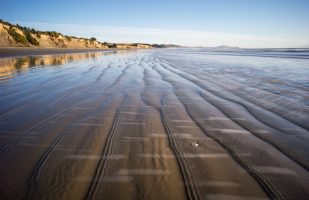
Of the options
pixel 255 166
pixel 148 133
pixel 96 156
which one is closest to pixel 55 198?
pixel 96 156

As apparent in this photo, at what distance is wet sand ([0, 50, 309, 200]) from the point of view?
6.51 ft

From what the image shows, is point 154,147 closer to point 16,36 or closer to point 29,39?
point 16,36

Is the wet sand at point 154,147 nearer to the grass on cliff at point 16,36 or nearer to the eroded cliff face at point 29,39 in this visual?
the eroded cliff face at point 29,39

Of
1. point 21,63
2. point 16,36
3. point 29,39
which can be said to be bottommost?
point 21,63

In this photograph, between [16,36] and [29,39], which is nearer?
[16,36]

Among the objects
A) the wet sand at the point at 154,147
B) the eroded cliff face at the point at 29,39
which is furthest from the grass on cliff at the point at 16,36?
the wet sand at the point at 154,147

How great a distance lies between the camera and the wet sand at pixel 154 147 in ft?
6.51

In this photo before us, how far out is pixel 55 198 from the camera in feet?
6.08

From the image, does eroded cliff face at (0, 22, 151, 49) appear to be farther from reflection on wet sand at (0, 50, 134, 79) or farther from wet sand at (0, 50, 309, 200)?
wet sand at (0, 50, 309, 200)

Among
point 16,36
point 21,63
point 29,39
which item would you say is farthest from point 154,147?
point 29,39

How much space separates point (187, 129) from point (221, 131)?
46 cm

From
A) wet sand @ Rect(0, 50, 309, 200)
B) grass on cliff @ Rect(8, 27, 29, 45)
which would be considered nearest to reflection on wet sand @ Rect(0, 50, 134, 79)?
wet sand @ Rect(0, 50, 309, 200)

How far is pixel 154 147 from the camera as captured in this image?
2801 mm

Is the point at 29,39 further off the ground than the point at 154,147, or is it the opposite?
the point at 154,147
